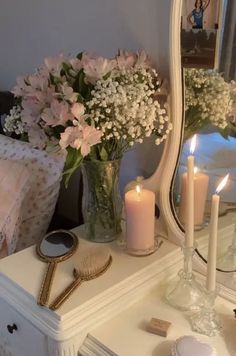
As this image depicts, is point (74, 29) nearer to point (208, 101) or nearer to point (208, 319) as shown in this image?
point (208, 101)

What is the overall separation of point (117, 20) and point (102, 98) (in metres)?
0.49

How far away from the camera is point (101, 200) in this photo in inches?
44.2

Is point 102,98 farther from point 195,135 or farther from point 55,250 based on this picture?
point 55,250

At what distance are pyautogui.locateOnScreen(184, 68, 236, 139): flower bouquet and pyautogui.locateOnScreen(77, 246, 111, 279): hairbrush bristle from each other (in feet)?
1.17

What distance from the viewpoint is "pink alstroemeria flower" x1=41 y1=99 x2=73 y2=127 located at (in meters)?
0.89

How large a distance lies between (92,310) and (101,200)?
0.98ft

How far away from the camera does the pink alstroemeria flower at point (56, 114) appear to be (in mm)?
894

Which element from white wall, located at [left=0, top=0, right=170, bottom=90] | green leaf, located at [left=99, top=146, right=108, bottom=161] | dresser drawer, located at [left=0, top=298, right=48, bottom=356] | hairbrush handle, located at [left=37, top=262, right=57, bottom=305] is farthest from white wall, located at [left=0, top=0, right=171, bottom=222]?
dresser drawer, located at [left=0, top=298, right=48, bottom=356]

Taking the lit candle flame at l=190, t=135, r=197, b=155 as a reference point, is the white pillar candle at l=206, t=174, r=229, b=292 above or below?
below

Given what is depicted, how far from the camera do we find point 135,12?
1.20 metres

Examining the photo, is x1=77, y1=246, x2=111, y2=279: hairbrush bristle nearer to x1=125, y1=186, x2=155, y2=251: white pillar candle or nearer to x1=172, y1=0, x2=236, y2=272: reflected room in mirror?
x1=125, y1=186, x2=155, y2=251: white pillar candle

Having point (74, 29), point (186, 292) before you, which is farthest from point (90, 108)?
point (74, 29)

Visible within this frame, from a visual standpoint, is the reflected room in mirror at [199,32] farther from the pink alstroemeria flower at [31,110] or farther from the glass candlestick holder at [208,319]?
the glass candlestick holder at [208,319]

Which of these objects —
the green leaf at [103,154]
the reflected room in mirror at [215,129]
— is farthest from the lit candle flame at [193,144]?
the green leaf at [103,154]
